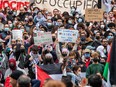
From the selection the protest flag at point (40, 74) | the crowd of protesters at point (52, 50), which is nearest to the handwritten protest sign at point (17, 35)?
the crowd of protesters at point (52, 50)

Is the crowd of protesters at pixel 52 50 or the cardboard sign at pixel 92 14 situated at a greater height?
the cardboard sign at pixel 92 14

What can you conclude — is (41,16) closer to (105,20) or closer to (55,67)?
(105,20)

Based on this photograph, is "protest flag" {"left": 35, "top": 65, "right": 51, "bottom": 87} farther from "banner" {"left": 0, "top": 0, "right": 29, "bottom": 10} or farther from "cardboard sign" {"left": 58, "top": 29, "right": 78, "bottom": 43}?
"banner" {"left": 0, "top": 0, "right": 29, "bottom": 10}

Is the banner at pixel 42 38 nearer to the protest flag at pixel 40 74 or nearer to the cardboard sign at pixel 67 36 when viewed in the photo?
the cardboard sign at pixel 67 36

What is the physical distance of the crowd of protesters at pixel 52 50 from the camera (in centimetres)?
1025

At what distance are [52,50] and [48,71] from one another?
3.05m

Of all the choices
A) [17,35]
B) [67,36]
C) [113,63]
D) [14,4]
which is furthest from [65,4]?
[113,63]

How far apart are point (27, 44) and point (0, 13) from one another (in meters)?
6.59

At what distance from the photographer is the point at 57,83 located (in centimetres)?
639

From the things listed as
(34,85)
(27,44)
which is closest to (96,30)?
(27,44)

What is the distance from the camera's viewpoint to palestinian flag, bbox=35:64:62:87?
12.1 meters

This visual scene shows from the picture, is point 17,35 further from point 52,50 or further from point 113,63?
point 113,63

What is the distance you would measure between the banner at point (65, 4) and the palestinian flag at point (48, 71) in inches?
559

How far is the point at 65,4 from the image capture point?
26.8 m
